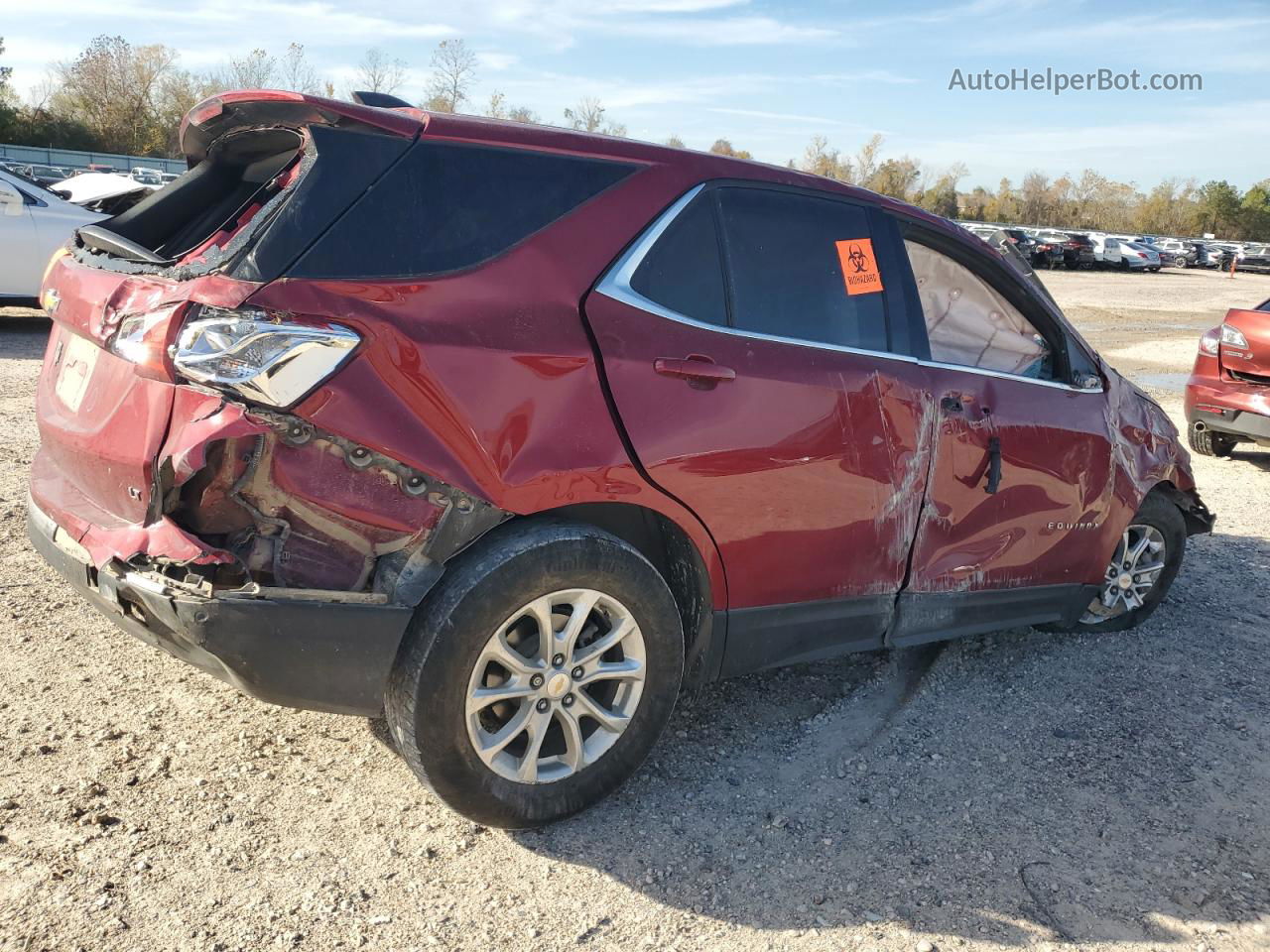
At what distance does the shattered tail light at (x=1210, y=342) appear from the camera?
874cm

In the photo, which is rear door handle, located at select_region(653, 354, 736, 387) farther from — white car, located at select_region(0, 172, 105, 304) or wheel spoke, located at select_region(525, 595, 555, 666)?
white car, located at select_region(0, 172, 105, 304)

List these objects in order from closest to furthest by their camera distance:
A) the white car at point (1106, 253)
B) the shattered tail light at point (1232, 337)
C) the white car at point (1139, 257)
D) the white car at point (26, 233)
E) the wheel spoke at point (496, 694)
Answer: the wheel spoke at point (496, 694), the shattered tail light at point (1232, 337), the white car at point (26, 233), the white car at point (1106, 253), the white car at point (1139, 257)

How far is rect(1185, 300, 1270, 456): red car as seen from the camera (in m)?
8.40

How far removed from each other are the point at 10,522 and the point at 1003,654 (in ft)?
15.3

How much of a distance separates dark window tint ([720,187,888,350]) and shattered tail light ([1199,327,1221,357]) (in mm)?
6401

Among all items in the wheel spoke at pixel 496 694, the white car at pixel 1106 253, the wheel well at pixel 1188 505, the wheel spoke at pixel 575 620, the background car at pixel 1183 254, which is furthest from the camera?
the background car at pixel 1183 254

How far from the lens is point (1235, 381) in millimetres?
8578

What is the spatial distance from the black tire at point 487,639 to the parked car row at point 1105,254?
38193mm

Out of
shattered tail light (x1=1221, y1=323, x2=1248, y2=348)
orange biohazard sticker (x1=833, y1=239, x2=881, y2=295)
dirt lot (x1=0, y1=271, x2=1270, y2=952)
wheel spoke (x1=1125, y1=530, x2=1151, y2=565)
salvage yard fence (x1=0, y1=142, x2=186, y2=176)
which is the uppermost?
orange biohazard sticker (x1=833, y1=239, x2=881, y2=295)

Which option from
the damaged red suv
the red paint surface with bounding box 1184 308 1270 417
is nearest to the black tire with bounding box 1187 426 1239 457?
the red paint surface with bounding box 1184 308 1270 417

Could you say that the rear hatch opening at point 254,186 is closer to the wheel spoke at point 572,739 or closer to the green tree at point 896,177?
the wheel spoke at point 572,739

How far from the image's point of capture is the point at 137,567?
2637mm

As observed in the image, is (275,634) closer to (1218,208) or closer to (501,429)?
(501,429)

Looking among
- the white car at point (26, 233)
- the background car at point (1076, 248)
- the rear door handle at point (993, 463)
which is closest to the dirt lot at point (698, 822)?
the rear door handle at point (993, 463)
